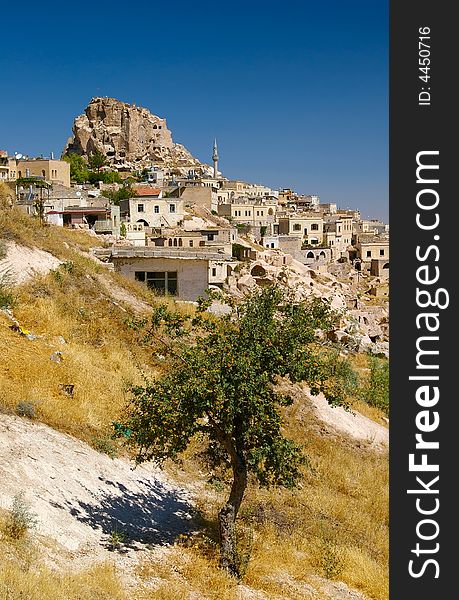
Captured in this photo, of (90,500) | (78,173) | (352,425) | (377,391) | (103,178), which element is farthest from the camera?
(78,173)

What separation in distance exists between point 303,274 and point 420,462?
44.7 metres

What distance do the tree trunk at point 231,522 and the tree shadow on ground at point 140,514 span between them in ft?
3.12

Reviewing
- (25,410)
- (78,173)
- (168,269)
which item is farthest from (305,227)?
(25,410)

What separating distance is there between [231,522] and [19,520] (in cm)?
264

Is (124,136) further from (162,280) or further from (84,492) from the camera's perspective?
(84,492)

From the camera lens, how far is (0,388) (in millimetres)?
10891

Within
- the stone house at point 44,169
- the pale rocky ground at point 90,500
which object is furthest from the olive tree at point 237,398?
the stone house at point 44,169

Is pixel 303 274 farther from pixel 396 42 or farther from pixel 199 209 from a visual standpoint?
pixel 396 42

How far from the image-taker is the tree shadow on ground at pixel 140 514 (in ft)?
27.9

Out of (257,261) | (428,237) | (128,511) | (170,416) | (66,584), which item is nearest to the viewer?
(428,237)

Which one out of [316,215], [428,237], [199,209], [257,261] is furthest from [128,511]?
[316,215]

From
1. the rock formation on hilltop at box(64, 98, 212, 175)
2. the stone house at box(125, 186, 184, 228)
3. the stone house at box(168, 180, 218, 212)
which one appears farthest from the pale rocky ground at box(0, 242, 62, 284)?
the rock formation on hilltop at box(64, 98, 212, 175)

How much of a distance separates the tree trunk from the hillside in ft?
0.70

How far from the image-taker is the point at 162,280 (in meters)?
23.5
